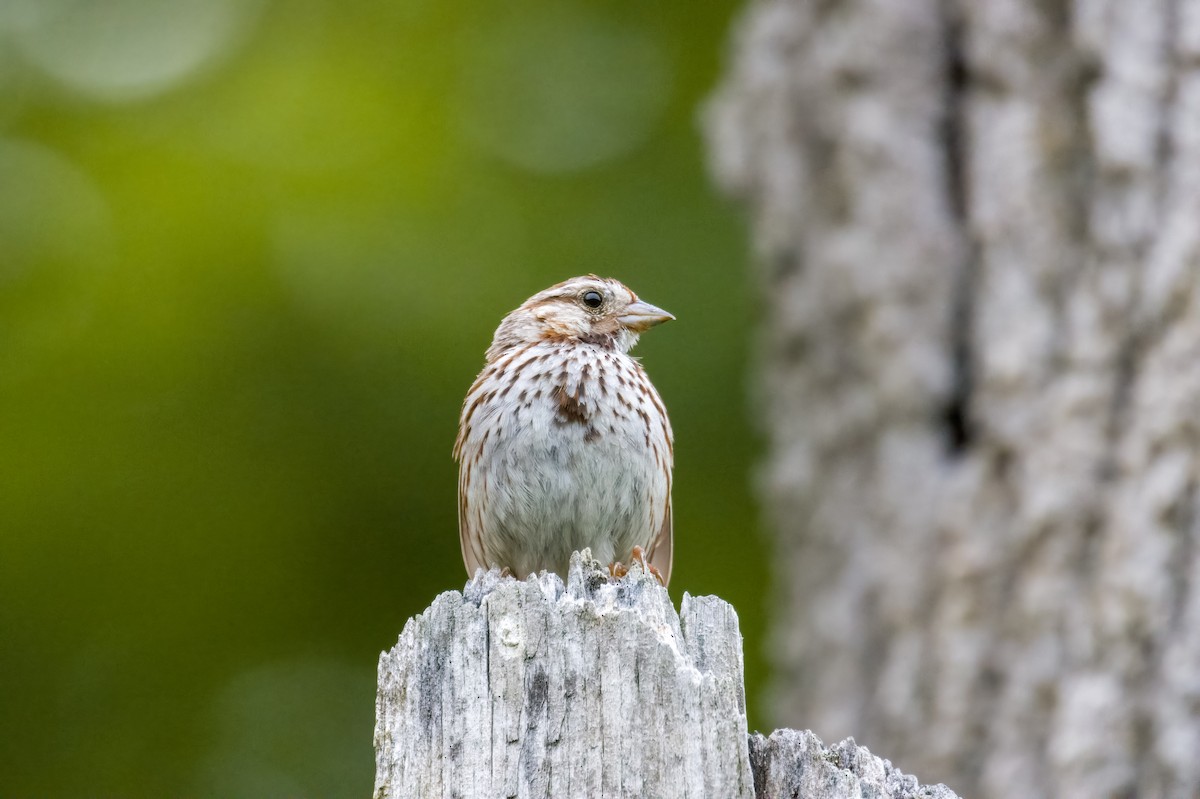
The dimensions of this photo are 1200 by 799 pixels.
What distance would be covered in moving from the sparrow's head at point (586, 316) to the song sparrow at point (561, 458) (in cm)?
13

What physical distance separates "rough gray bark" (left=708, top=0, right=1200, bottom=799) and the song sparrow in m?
0.96

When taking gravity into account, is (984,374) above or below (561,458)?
above

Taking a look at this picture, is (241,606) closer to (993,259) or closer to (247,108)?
(247,108)

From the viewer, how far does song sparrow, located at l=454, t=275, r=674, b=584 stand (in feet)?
16.8

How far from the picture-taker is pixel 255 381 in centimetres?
660

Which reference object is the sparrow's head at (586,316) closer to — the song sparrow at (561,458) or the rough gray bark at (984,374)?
the song sparrow at (561,458)

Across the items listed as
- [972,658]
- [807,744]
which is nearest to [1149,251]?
[972,658]

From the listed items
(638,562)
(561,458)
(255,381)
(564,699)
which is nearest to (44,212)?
(255,381)

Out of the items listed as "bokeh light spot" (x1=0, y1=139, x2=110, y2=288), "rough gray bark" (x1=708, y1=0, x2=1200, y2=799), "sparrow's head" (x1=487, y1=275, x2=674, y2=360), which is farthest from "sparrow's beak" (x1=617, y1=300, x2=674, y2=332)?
"bokeh light spot" (x1=0, y1=139, x2=110, y2=288)

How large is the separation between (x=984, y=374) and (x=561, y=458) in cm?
154

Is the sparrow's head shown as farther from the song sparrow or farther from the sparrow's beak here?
the song sparrow

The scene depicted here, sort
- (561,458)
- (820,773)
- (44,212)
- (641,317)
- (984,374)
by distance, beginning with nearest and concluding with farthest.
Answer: (820,773), (561,458), (984,374), (641,317), (44,212)

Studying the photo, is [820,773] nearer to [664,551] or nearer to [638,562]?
[638,562]

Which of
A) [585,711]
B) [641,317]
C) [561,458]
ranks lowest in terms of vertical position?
[585,711]
